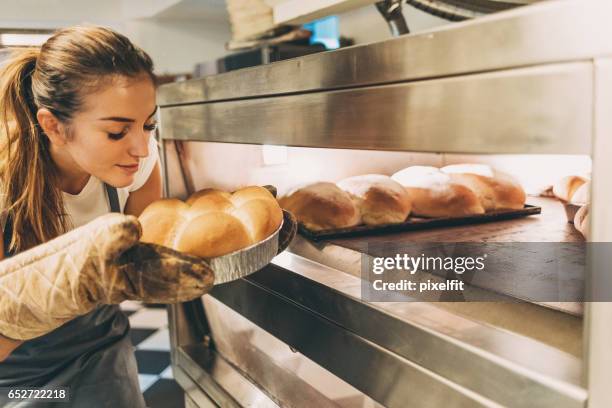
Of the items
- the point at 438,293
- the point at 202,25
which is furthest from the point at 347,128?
the point at 202,25

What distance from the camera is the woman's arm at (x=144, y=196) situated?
4.76 feet

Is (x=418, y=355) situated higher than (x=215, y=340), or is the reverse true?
(x=418, y=355)

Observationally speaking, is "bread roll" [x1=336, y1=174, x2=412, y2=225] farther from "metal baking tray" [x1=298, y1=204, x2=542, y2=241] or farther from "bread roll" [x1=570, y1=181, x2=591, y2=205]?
"bread roll" [x1=570, y1=181, x2=591, y2=205]

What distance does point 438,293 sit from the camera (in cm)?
83

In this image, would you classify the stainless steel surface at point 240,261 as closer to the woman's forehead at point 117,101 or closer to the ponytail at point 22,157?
the woman's forehead at point 117,101

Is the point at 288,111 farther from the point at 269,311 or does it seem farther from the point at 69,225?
the point at 69,225

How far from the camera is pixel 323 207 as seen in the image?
3.96ft

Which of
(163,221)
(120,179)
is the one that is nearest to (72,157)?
(120,179)

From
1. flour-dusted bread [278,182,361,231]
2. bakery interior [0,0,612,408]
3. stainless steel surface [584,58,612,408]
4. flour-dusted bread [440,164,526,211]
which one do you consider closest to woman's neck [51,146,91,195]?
bakery interior [0,0,612,408]

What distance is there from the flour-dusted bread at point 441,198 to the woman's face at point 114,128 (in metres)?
0.66

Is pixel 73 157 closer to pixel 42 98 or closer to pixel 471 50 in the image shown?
pixel 42 98

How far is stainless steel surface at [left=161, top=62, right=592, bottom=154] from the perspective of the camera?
0.46 m

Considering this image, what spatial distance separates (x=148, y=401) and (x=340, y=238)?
1485mm

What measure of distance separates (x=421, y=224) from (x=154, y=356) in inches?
78.1
